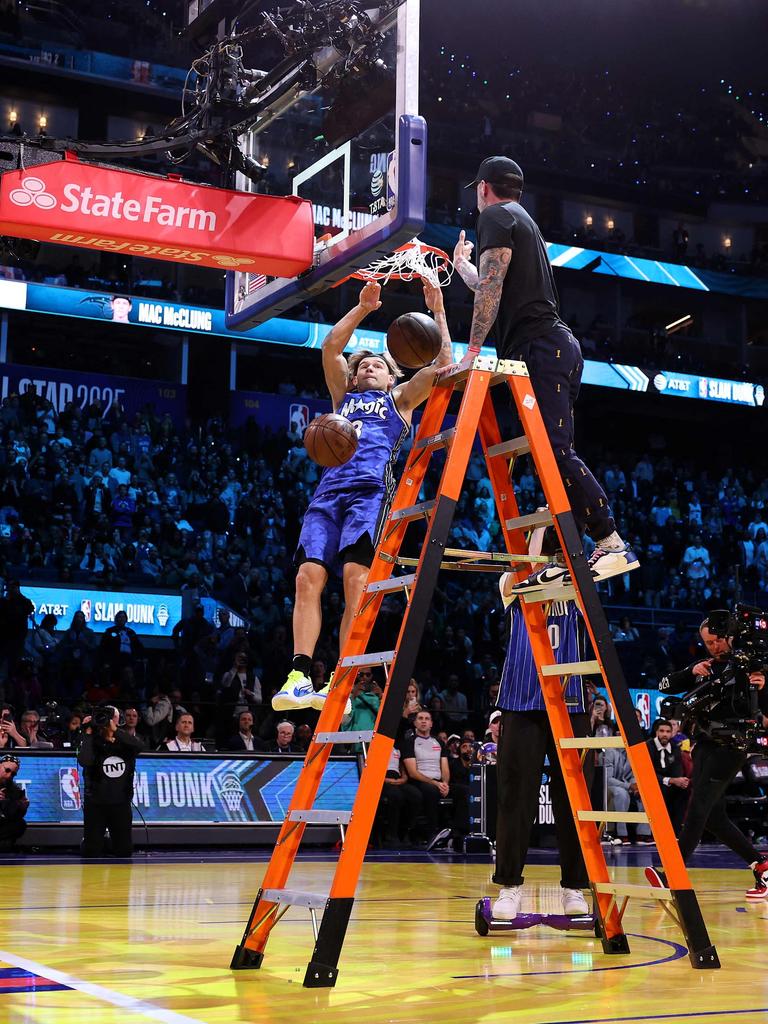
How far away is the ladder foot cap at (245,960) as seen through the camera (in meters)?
4.84

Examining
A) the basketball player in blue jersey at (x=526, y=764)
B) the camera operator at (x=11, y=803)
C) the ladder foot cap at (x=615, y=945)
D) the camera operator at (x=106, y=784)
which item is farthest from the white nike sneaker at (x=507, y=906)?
the camera operator at (x=11, y=803)

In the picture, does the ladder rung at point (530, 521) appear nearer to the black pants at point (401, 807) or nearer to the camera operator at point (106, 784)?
the camera operator at point (106, 784)

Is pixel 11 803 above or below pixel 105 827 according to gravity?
above

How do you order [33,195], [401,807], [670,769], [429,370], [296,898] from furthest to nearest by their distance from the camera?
[670,769] < [401,807] < [33,195] < [429,370] < [296,898]

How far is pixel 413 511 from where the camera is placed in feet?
16.8

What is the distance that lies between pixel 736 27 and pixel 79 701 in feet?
87.6

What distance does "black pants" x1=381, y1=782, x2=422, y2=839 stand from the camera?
14.2m

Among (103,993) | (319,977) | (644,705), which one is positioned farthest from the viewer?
(644,705)

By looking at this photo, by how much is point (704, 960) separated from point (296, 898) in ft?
5.57

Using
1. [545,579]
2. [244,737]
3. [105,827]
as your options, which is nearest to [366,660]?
[545,579]

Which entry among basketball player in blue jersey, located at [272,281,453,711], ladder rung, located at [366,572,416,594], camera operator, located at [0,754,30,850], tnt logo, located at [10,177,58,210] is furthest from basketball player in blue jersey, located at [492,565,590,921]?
camera operator, located at [0,754,30,850]

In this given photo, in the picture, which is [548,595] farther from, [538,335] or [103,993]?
[103,993]

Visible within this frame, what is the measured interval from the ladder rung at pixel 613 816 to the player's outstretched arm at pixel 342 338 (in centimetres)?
238

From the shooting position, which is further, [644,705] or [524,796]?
[644,705]
